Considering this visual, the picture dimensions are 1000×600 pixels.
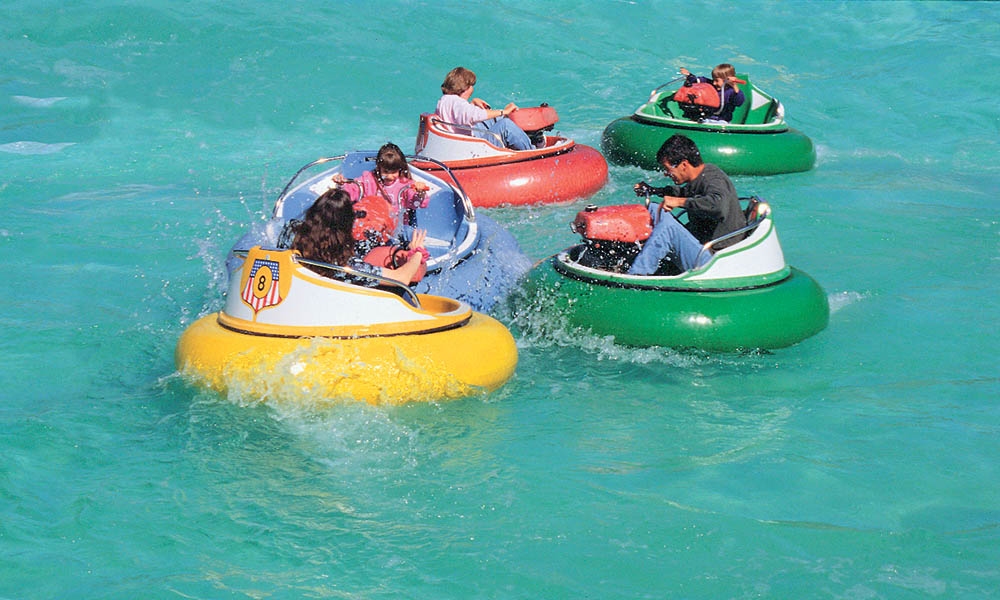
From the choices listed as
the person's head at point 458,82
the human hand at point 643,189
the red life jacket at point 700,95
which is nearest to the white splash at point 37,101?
the person's head at point 458,82

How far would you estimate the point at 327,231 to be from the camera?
5.83 m

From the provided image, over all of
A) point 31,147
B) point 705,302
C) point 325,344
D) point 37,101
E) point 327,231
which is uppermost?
point 327,231

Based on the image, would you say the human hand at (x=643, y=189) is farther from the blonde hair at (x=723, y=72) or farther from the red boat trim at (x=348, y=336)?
the blonde hair at (x=723, y=72)

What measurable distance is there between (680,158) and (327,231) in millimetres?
2598

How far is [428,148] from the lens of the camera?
10273mm

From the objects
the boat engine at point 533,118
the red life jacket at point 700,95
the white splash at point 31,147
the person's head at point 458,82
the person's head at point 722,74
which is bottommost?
the white splash at point 31,147

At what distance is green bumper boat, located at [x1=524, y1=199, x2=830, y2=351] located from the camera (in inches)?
262

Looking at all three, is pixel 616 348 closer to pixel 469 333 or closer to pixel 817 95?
pixel 469 333

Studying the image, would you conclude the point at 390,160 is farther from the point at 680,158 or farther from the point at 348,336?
the point at 348,336

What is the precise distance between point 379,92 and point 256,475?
12511 mm

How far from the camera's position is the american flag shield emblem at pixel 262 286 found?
5.65 meters

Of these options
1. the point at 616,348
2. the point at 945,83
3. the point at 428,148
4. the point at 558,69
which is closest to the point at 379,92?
the point at 558,69

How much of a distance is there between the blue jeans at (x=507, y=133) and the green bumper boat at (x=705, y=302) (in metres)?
3.57

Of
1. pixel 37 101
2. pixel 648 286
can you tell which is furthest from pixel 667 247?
pixel 37 101
